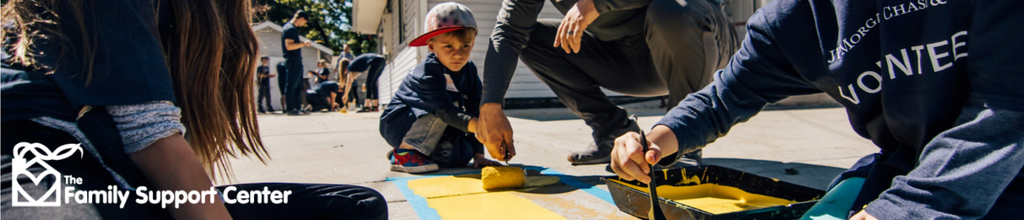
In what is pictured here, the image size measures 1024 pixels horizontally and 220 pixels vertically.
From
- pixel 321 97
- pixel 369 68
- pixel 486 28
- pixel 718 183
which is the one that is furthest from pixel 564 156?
pixel 321 97

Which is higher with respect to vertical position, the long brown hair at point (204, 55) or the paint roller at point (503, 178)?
the long brown hair at point (204, 55)

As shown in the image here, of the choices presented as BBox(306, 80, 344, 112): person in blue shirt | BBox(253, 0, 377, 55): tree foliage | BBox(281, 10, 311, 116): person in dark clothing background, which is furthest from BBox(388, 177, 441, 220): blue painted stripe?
BBox(253, 0, 377, 55): tree foliage

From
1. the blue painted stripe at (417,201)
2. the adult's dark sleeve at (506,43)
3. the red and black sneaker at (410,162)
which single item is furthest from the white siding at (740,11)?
the blue painted stripe at (417,201)

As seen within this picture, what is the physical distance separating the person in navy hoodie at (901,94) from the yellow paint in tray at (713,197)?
1.18ft

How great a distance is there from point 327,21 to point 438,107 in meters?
31.8

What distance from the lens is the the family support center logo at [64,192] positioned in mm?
770

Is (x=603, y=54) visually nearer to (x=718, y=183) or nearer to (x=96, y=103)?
(x=718, y=183)

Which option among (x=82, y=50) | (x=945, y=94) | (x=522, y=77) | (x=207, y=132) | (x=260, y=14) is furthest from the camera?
(x=522, y=77)

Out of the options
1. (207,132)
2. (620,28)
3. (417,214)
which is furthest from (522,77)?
(207,132)

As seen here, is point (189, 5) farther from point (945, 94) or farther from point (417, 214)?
point (945, 94)

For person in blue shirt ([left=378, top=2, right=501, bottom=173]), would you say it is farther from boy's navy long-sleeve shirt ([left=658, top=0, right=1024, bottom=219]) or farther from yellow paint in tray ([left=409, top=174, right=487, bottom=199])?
boy's navy long-sleeve shirt ([left=658, top=0, right=1024, bottom=219])

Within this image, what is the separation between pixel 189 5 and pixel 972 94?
4.23 ft

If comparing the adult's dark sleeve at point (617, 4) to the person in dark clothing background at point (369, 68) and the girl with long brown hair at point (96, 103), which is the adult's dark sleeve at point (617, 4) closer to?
the girl with long brown hair at point (96, 103)

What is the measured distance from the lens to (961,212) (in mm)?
826
